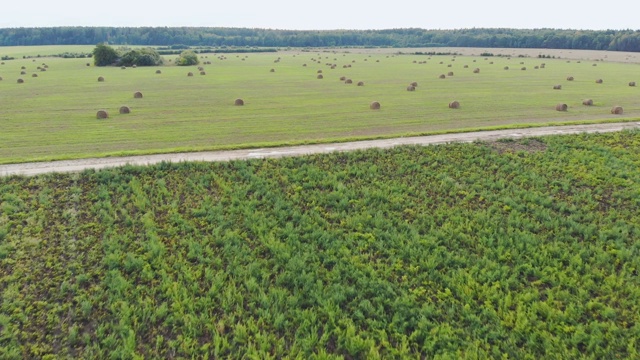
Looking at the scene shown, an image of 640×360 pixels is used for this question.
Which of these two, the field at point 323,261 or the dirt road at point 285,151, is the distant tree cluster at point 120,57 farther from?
the field at point 323,261

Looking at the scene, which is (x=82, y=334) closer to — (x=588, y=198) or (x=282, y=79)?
(x=588, y=198)

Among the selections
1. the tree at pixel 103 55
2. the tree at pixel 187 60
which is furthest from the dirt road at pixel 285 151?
the tree at pixel 103 55

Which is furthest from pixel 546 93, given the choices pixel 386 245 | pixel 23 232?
pixel 23 232

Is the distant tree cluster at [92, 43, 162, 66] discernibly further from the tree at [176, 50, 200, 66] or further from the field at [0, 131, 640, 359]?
the field at [0, 131, 640, 359]

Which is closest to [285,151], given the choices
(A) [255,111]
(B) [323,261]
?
(B) [323,261]

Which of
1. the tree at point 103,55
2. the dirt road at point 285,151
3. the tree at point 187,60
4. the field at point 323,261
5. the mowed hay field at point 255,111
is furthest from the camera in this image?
the tree at point 187,60

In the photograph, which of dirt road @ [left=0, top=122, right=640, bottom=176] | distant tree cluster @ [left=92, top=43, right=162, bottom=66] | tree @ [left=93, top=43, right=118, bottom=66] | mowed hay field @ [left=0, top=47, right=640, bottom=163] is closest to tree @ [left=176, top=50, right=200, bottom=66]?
distant tree cluster @ [left=92, top=43, right=162, bottom=66]
